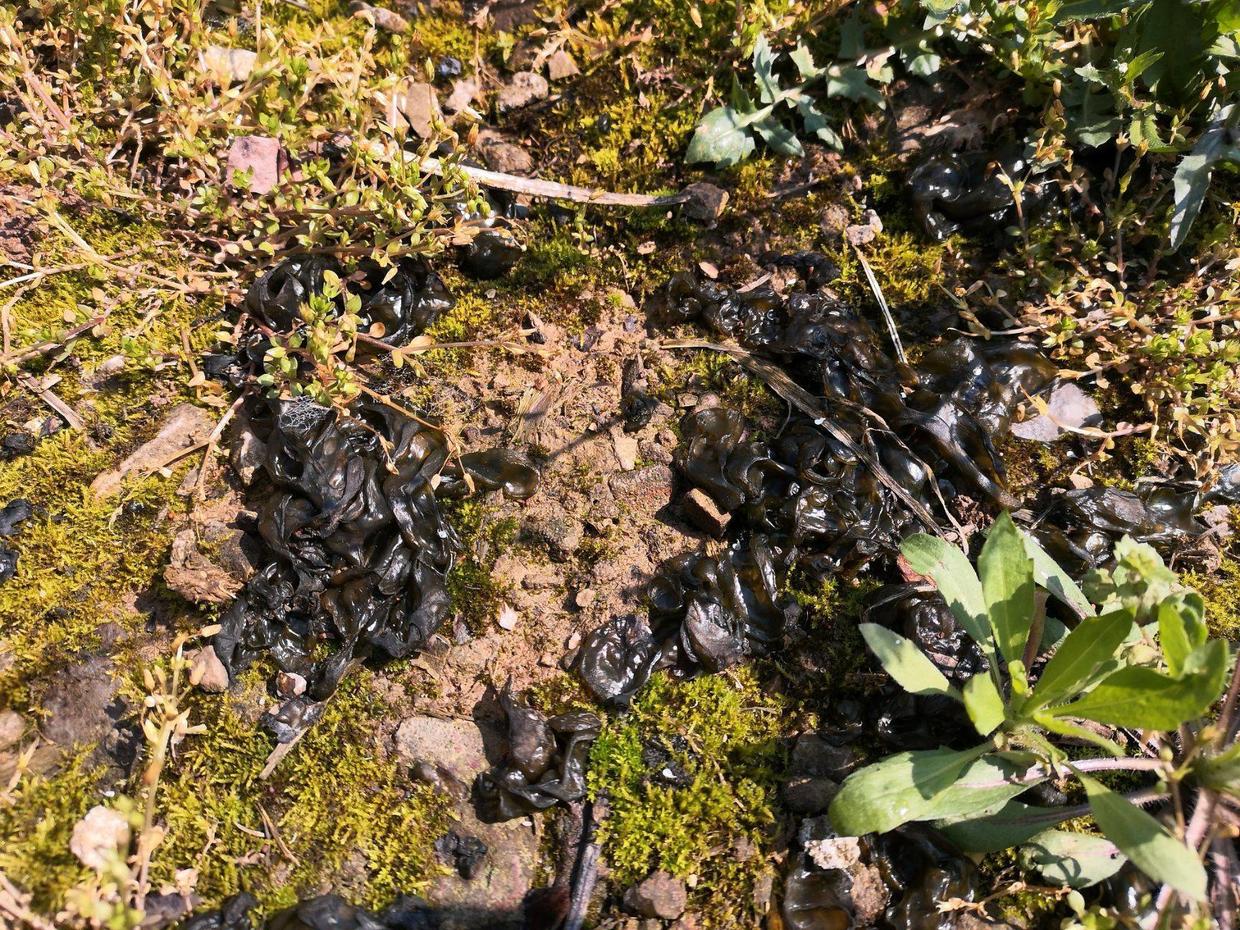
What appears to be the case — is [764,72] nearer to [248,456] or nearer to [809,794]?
[248,456]

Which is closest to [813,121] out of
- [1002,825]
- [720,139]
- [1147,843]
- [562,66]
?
[720,139]

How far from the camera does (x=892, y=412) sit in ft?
13.6

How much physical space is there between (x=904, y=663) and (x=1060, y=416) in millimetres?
1910

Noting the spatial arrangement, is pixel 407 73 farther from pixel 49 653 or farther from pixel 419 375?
pixel 49 653

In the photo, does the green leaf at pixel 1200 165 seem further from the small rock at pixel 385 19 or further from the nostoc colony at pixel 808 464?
the small rock at pixel 385 19

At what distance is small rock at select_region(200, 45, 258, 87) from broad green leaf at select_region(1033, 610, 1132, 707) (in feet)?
16.0

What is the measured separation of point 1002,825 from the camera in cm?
335

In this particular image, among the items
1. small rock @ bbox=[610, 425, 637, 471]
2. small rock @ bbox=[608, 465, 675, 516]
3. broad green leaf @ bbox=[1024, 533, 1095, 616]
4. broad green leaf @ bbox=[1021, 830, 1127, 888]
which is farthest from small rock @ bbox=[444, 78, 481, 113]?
broad green leaf @ bbox=[1021, 830, 1127, 888]

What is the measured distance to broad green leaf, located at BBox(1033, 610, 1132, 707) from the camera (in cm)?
302

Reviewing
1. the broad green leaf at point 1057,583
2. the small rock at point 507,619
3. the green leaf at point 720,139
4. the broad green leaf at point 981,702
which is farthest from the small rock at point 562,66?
the broad green leaf at point 981,702

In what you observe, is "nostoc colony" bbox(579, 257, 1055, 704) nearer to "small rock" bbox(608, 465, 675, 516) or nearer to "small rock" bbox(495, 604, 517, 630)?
"small rock" bbox(608, 465, 675, 516)

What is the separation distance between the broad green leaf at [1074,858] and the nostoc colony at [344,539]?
2745 mm

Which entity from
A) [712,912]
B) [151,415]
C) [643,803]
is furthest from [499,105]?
[712,912]

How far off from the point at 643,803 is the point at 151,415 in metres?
3.18
